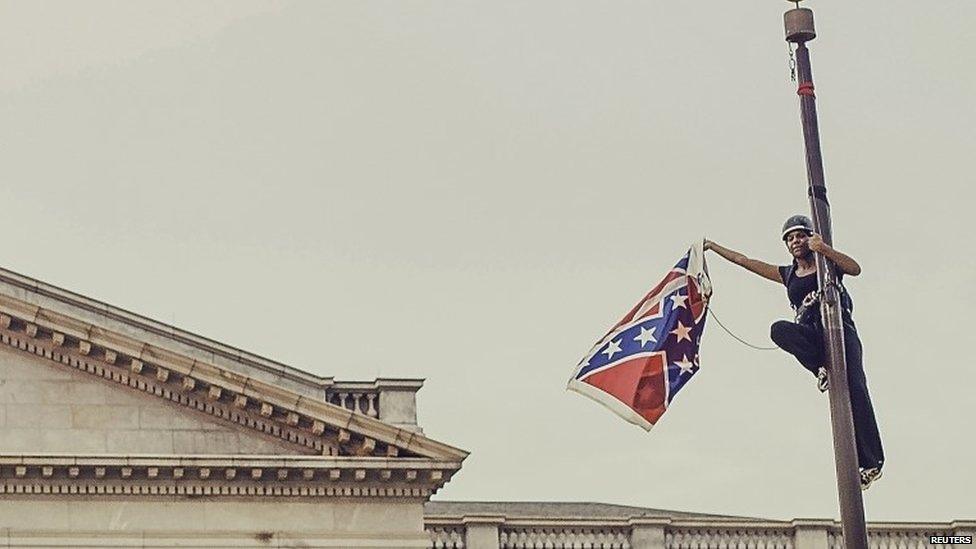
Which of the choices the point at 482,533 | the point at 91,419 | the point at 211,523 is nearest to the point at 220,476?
the point at 211,523

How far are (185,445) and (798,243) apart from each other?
30094 millimetres

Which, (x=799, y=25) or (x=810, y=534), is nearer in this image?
(x=799, y=25)

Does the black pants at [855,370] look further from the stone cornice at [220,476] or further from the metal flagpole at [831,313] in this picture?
the stone cornice at [220,476]

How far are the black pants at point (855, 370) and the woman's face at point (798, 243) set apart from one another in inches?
15.8

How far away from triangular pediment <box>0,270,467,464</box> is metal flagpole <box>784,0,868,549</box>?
2852 centimetres

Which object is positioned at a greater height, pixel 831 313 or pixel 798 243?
pixel 798 243

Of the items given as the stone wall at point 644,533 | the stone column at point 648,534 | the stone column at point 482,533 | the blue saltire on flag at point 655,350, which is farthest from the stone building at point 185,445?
the blue saltire on flag at point 655,350

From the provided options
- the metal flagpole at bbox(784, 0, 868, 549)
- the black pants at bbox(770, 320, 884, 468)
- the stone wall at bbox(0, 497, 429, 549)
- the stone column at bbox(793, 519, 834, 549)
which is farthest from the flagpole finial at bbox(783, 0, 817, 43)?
the stone column at bbox(793, 519, 834, 549)

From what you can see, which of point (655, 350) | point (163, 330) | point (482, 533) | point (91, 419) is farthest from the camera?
point (482, 533)

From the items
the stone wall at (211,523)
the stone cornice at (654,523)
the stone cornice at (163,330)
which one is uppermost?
the stone cornice at (163,330)

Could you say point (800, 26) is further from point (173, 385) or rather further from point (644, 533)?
point (644, 533)

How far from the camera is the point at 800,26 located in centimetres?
1402

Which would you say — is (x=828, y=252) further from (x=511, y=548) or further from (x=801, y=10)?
(x=511, y=548)

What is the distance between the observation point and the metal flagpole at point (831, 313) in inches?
509
